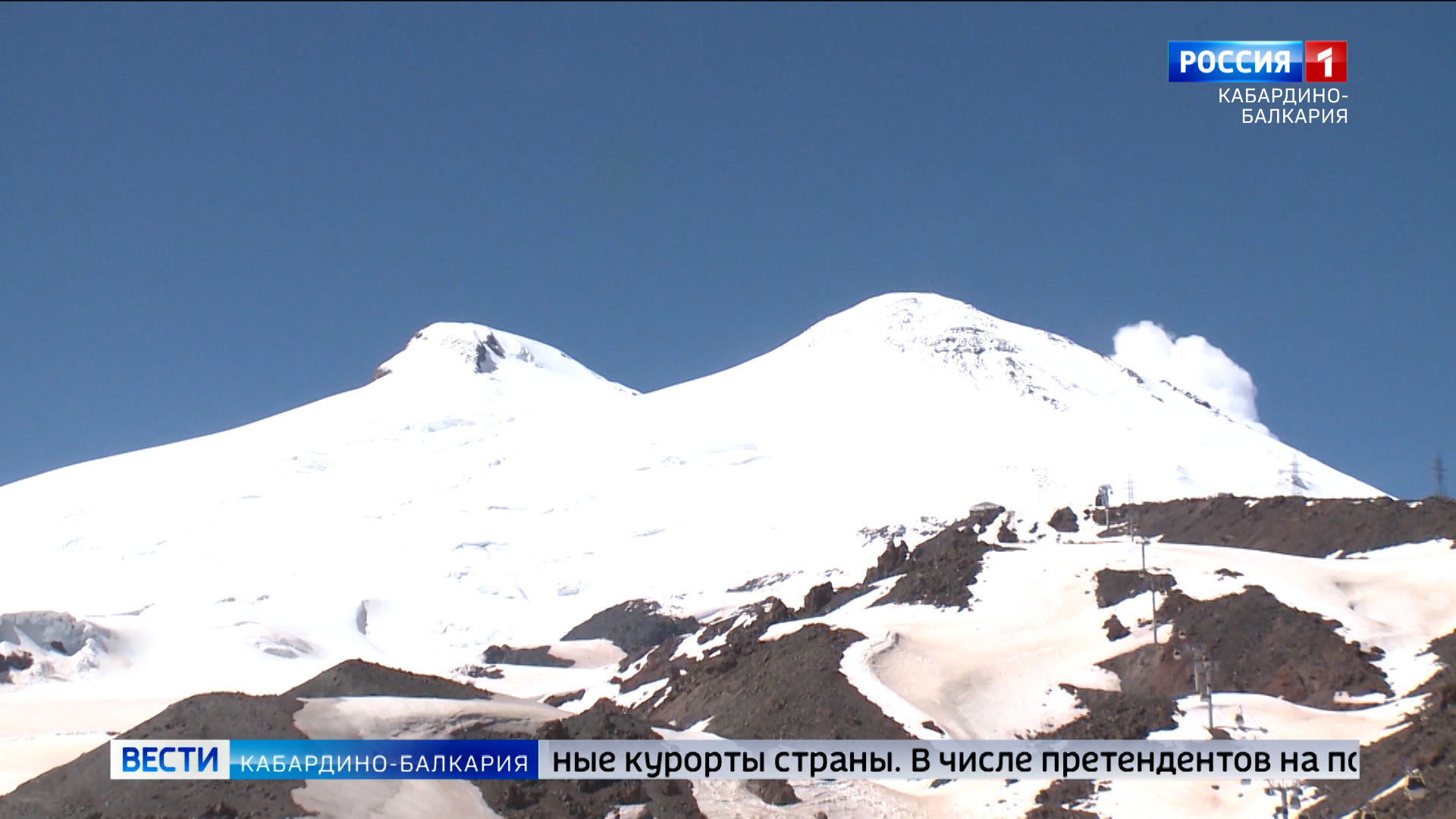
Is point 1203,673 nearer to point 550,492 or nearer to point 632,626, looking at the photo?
point 632,626

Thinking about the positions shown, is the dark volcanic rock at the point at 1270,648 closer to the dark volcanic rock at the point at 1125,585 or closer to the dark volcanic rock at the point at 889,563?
the dark volcanic rock at the point at 1125,585

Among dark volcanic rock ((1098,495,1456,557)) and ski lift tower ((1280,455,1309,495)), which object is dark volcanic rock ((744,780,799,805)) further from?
ski lift tower ((1280,455,1309,495))

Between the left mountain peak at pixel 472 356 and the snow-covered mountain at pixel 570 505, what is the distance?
28.2ft

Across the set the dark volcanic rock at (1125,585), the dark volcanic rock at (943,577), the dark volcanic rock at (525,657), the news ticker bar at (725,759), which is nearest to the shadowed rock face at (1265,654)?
the dark volcanic rock at (1125,585)

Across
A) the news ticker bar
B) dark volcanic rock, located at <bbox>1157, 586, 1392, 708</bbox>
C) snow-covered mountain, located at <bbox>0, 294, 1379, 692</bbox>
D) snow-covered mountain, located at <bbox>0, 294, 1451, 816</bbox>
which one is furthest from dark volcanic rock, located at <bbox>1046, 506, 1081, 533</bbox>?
the news ticker bar

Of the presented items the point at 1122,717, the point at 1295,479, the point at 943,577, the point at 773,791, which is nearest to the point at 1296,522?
the point at 943,577

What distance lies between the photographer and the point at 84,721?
191 ft

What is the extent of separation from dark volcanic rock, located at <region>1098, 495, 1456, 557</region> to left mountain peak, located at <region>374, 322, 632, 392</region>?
111740 mm

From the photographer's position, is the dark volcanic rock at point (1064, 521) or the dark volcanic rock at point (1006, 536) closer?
the dark volcanic rock at point (1006, 536)

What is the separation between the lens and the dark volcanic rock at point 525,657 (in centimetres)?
8119

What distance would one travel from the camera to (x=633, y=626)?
8681 cm

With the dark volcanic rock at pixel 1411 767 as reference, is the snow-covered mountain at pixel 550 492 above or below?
above

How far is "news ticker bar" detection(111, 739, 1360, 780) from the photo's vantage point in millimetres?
26031

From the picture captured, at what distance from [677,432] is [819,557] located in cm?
3667
